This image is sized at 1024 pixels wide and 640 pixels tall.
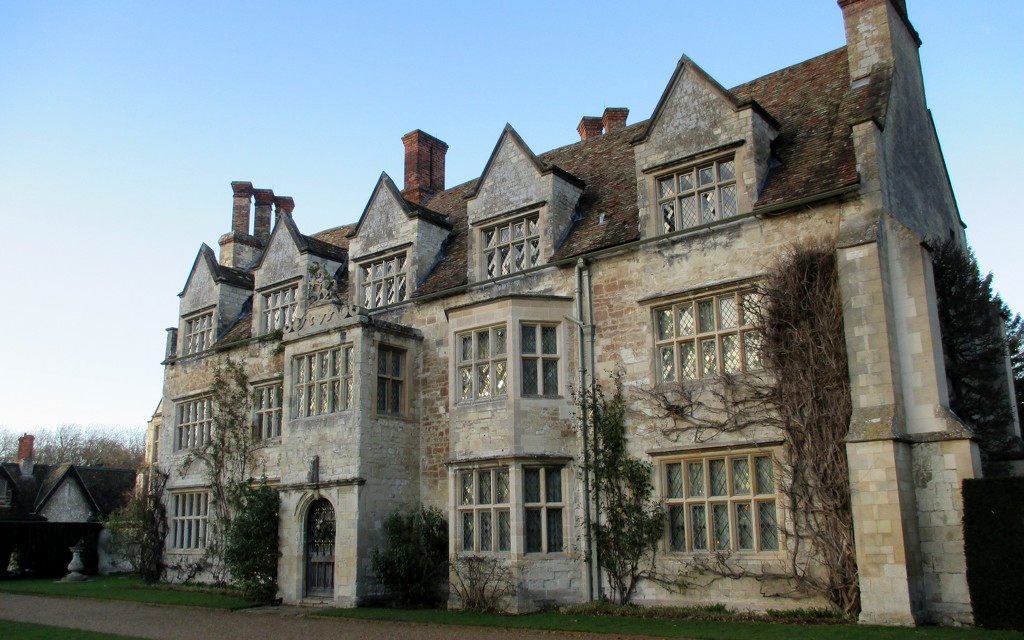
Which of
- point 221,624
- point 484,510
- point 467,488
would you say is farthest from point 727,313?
point 221,624

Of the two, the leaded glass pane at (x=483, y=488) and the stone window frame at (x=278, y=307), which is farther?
the stone window frame at (x=278, y=307)

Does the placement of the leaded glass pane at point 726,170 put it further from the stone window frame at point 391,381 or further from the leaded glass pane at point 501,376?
the stone window frame at point 391,381

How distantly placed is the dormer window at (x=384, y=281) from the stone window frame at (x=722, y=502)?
8817 mm

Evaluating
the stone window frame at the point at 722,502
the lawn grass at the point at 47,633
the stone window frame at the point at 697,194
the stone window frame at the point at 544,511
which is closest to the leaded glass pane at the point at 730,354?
the stone window frame at the point at 722,502

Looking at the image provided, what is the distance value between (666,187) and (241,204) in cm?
1819

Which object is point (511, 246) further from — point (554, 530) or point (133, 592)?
point (133, 592)

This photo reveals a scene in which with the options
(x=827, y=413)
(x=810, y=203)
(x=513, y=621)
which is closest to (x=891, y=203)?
(x=810, y=203)

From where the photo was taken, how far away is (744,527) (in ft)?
47.4

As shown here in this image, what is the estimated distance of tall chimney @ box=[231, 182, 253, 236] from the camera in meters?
29.5

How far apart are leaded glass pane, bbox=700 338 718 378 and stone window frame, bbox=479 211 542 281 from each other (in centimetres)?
447

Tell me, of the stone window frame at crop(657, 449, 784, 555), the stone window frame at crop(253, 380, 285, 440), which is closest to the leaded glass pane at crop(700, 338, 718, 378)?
the stone window frame at crop(657, 449, 784, 555)

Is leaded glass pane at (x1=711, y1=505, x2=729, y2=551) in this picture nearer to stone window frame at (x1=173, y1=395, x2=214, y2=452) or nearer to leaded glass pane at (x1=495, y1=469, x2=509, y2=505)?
leaded glass pane at (x1=495, y1=469, x2=509, y2=505)

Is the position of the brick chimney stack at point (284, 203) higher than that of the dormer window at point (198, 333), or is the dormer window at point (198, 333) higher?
the brick chimney stack at point (284, 203)

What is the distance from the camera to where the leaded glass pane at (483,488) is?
670 inches
